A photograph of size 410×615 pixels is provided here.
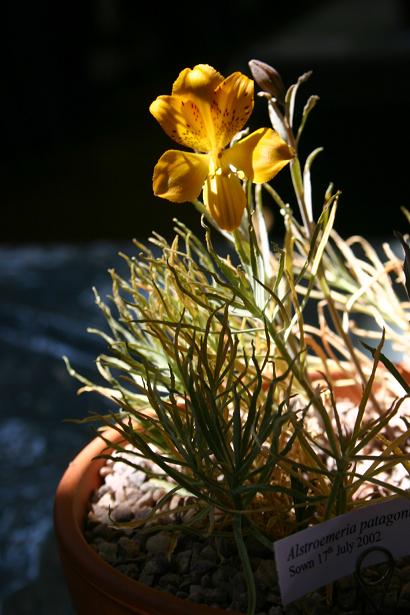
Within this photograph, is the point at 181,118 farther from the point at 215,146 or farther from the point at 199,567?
the point at 199,567

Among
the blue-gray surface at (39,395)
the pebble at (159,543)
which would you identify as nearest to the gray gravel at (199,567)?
the pebble at (159,543)

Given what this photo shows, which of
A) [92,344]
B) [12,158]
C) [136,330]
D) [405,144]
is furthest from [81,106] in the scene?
[136,330]

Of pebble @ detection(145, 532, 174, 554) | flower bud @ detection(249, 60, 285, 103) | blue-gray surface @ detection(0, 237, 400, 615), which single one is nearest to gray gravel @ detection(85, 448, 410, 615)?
pebble @ detection(145, 532, 174, 554)

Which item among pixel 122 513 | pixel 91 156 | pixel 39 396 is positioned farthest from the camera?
pixel 91 156

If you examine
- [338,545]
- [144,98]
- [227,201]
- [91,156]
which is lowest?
[338,545]

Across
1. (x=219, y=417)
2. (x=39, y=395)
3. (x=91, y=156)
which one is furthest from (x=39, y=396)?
(x=91, y=156)

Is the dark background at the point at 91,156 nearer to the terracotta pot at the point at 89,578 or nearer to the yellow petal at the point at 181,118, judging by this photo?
the terracotta pot at the point at 89,578

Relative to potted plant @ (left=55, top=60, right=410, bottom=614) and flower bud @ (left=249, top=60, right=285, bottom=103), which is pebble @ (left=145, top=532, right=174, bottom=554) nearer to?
potted plant @ (left=55, top=60, right=410, bottom=614)
